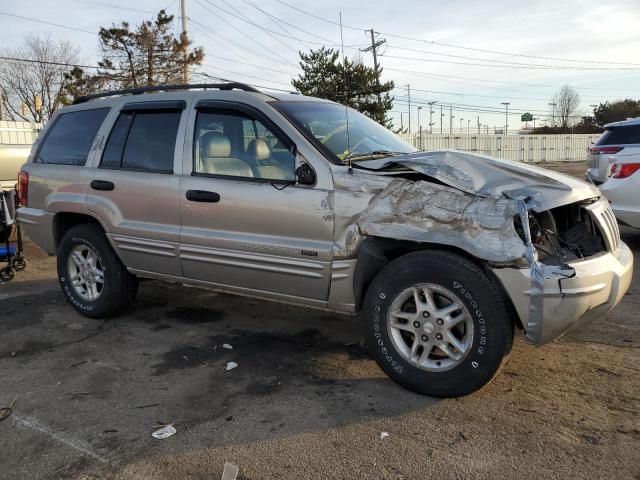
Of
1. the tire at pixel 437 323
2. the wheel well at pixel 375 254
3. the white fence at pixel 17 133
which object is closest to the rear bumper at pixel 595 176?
the wheel well at pixel 375 254

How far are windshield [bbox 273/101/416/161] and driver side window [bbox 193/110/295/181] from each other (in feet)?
0.75

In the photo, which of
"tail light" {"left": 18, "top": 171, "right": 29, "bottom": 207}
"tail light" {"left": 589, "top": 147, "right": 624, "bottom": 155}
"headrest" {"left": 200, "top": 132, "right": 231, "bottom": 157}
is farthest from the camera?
"tail light" {"left": 589, "top": 147, "right": 624, "bottom": 155}

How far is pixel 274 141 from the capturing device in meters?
3.94

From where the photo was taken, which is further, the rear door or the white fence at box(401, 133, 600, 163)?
the white fence at box(401, 133, 600, 163)

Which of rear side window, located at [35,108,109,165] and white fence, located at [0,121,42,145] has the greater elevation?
white fence, located at [0,121,42,145]

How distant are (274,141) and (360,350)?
1673 millimetres

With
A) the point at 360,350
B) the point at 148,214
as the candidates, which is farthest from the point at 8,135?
the point at 360,350

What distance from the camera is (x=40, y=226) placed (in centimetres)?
525

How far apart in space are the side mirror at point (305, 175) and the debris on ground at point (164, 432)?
1.70 metres

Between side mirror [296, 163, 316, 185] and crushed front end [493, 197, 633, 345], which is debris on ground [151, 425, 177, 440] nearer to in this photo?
side mirror [296, 163, 316, 185]

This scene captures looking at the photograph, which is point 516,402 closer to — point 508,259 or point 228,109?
point 508,259

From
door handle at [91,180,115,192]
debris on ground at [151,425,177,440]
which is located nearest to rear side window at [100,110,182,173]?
door handle at [91,180,115,192]

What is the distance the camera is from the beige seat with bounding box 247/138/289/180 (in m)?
3.86

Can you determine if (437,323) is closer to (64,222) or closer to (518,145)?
(64,222)
